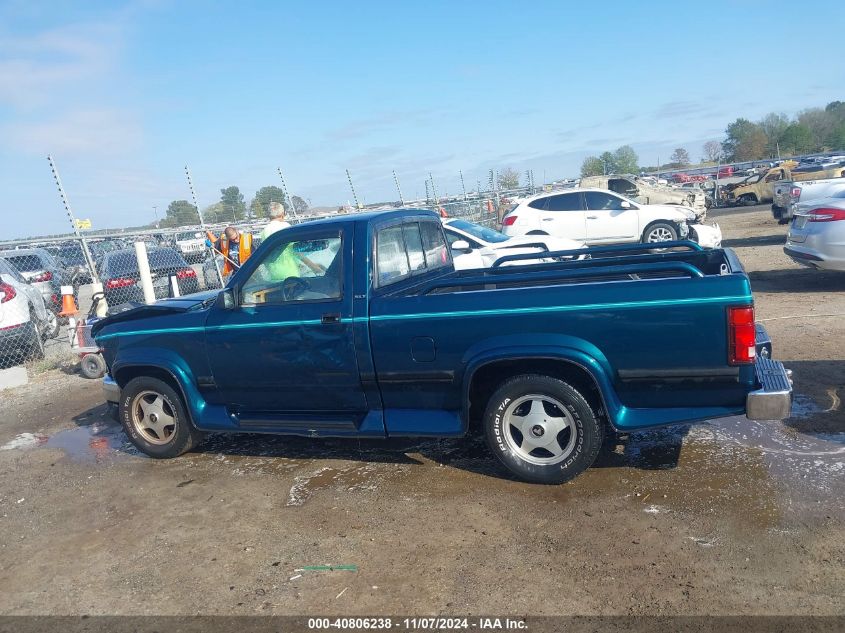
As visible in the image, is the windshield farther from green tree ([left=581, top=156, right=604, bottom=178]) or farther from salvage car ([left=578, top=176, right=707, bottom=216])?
green tree ([left=581, top=156, right=604, bottom=178])

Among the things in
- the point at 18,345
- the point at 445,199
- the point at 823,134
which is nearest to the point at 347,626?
the point at 18,345

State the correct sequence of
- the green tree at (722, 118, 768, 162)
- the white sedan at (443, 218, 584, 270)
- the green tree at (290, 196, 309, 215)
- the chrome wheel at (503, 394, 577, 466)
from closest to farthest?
the chrome wheel at (503, 394, 577, 466) → the white sedan at (443, 218, 584, 270) → the green tree at (290, 196, 309, 215) → the green tree at (722, 118, 768, 162)

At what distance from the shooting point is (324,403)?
472cm

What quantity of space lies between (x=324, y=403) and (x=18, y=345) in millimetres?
7112

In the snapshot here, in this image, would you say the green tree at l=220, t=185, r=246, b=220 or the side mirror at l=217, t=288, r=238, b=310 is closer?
the side mirror at l=217, t=288, r=238, b=310

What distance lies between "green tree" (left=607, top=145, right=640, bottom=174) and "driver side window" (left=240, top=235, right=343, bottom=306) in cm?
4766

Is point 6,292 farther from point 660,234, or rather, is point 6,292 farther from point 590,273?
point 660,234

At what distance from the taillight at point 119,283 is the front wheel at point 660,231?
11.2 metres

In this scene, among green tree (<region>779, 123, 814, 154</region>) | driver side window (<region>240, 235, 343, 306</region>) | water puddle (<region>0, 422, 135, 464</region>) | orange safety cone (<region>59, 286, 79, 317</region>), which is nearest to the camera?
driver side window (<region>240, 235, 343, 306</region>)

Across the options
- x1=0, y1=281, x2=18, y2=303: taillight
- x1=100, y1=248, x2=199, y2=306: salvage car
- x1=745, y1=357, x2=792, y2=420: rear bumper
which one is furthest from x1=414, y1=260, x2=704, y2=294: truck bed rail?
x1=100, y1=248, x2=199, y2=306: salvage car

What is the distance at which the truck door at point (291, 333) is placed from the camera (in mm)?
4535

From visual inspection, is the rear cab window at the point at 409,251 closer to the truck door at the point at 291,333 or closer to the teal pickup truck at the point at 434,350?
the teal pickup truck at the point at 434,350

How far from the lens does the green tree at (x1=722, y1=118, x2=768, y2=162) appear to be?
207ft

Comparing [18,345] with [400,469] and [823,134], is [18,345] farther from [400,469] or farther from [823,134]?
[823,134]
